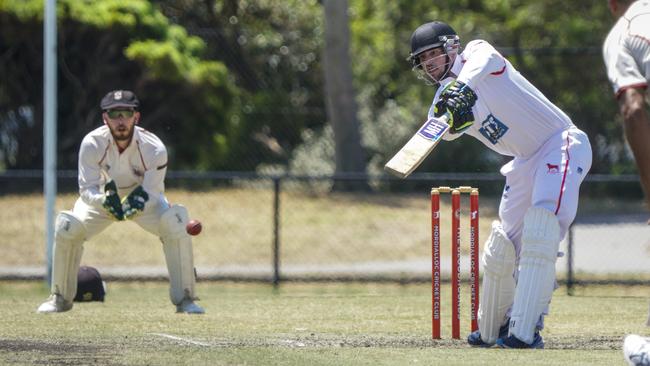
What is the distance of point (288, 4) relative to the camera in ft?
76.6

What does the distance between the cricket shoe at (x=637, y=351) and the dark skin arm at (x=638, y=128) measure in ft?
2.31

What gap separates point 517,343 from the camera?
8164 millimetres

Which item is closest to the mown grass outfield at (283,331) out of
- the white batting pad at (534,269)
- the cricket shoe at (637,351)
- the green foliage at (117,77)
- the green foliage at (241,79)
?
the white batting pad at (534,269)

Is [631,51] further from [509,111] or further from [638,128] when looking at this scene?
[509,111]

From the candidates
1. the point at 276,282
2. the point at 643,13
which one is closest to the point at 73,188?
the point at 276,282

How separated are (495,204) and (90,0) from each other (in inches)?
259

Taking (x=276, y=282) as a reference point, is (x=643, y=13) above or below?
above

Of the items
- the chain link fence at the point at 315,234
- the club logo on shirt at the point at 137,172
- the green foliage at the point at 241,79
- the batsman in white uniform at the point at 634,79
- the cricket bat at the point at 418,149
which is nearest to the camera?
the batsman in white uniform at the point at 634,79

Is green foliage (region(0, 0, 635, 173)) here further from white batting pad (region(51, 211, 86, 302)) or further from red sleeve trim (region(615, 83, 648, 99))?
red sleeve trim (region(615, 83, 648, 99))

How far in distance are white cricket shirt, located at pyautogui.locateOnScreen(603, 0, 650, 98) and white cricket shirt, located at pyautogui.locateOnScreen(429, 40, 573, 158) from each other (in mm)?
1318

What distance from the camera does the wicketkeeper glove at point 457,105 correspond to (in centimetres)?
780

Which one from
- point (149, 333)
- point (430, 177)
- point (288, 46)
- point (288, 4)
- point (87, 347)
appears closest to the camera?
point (87, 347)

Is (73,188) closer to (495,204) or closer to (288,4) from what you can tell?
(495,204)

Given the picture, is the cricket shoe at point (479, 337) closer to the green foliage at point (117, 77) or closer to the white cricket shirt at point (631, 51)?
the white cricket shirt at point (631, 51)
